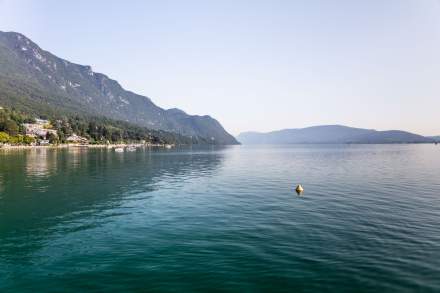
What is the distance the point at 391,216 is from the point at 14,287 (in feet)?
135

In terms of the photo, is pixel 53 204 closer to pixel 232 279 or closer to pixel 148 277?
pixel 148 277

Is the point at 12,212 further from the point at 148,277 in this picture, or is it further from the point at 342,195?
the point at 342,195

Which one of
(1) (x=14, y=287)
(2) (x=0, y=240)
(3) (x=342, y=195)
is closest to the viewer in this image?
(1) (x=14, y=287)

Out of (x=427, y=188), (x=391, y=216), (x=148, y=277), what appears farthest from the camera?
(x=427, y=188)

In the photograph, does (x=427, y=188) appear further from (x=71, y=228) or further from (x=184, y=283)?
(x=71, y=228)

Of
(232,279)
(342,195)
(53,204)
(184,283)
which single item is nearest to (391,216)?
(342,195)

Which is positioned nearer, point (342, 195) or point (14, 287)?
point (14, 287)

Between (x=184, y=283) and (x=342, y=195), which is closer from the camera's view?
(x=184, y=283)

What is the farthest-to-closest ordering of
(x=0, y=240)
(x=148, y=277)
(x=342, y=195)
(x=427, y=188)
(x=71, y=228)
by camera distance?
(x=427, y=188)
(x=342, y=195)
(x=71, y=228)
(x=0, y=240)
(x=148, y=277)

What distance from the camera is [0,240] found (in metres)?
29.9

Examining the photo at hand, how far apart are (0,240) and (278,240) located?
2740 cm

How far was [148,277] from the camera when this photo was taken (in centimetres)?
2170

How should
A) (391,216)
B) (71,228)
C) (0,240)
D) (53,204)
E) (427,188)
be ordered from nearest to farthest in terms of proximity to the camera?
(0,240) < (71,228) < (391,216) < (53,204) < (427,188)

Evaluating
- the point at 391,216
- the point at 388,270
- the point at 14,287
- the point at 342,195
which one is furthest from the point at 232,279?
the point at 342,195
